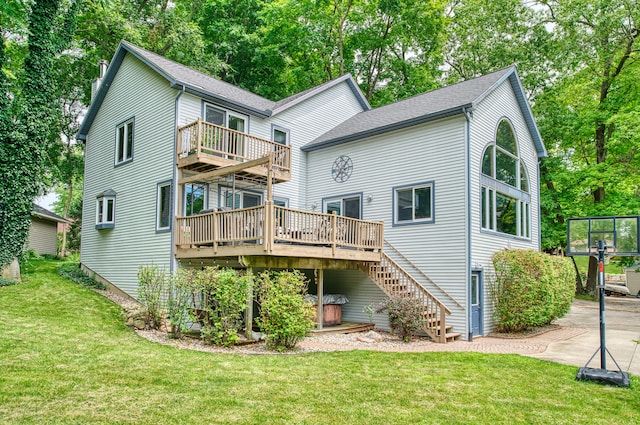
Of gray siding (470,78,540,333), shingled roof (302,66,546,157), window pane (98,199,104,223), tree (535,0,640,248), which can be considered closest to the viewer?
gray siding (470,78,540,333)

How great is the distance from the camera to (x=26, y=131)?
15289mm

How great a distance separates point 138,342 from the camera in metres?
9.82

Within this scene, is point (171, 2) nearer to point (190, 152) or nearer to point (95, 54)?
point (95, 54)

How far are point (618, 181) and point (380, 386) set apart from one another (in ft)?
65.2

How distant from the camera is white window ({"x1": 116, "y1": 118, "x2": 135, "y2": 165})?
16366 millimetres

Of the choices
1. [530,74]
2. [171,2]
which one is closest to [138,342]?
[530,74]

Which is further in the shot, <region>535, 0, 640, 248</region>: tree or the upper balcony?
<region>535, 0, 640, 248</region>: tree

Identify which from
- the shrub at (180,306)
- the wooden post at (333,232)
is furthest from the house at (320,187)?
the shrub at (180,306)

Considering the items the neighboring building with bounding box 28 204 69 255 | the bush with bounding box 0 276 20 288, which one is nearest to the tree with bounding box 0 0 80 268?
the bush with bounding box 0 276 20 288

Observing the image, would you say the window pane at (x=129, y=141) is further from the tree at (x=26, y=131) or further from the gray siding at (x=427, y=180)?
the gray siding at (x=427, y=180)

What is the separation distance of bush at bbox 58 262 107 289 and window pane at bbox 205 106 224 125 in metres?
7.12

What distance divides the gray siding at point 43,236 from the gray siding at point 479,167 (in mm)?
23865

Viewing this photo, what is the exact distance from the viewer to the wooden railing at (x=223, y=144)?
42.8 feet

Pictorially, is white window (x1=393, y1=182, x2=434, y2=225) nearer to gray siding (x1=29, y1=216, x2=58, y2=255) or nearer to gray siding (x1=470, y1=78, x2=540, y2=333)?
gray siding (x1=470, y1=78, x2=540, y2=333)
